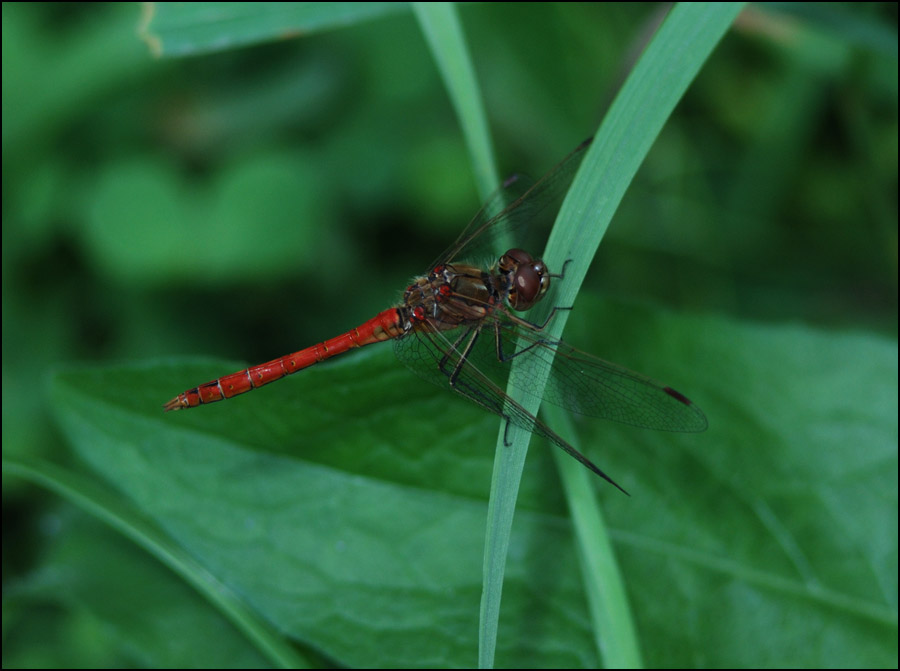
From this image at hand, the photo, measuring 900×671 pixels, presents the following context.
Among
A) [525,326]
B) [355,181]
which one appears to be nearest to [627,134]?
[525,326]

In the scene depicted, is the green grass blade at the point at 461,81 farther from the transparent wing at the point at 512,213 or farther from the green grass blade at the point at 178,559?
the green grass blade at the point at 178,559

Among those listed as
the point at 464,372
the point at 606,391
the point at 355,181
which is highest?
the point at 355,181

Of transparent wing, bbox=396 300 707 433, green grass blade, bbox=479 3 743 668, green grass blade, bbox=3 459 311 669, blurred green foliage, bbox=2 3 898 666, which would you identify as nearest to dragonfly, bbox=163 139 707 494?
transparent wing, bbox=396 300 707 433

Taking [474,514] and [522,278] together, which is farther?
[522,278]

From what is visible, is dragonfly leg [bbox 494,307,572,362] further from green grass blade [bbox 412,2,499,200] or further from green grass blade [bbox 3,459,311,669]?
green grass blade [bbox 3,459,311,669]

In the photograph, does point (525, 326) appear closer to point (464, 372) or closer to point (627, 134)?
point (464, 372)

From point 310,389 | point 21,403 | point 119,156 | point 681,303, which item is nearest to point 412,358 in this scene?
point 310,389

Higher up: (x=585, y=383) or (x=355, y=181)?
(x=355, y=181)
